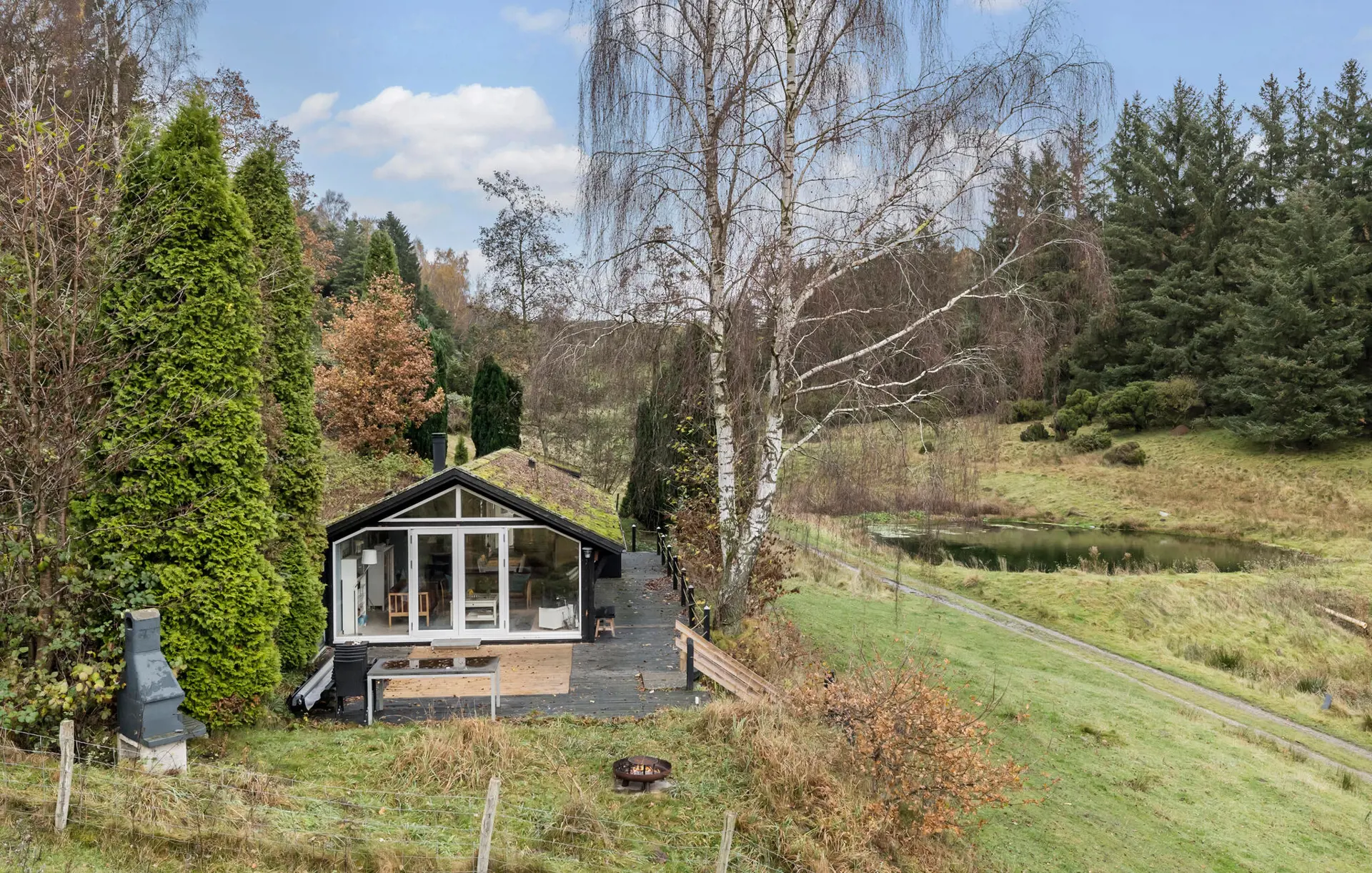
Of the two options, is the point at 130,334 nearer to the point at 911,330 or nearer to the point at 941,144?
the point at 911,330

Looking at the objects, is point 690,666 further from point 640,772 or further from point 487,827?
point 487,827

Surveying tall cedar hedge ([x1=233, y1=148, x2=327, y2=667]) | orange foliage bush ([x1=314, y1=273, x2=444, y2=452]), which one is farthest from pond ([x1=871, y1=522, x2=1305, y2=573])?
tall cedar hedge ([x1=233, y1=148, x2=327, y2=667])

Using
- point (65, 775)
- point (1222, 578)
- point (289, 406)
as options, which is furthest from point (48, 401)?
point (1222, 578)

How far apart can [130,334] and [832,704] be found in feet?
26.1

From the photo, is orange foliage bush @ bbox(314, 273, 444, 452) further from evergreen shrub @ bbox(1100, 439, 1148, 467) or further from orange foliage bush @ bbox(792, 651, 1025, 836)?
evergreen shrub @ bbox(1100, 439, 1148, 467)

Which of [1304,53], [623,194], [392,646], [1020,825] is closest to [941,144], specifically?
[623,194]

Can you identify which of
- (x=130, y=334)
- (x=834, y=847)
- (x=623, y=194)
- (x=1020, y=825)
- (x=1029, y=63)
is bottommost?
(x=1020, y=825)

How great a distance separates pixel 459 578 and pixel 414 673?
11.0 ft

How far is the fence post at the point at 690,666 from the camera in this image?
1041 cm

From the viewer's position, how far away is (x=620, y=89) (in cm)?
1138

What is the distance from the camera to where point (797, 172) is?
37.7 ft

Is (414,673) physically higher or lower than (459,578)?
lower

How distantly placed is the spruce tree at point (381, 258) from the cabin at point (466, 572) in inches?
599

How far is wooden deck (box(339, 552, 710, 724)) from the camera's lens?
31.8ft
